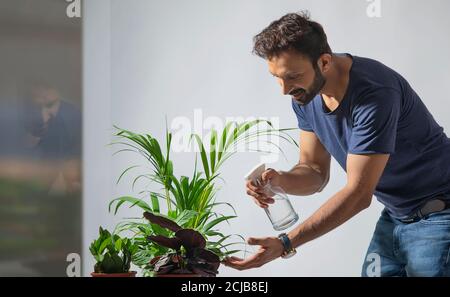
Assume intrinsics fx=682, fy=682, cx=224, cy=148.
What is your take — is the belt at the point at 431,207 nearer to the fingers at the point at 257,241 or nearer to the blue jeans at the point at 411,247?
the blue jeans at the point at 411,247

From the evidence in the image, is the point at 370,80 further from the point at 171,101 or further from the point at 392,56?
the point at 171,101

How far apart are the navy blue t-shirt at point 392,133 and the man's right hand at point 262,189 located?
0.72 feet

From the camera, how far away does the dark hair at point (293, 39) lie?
1841 mm

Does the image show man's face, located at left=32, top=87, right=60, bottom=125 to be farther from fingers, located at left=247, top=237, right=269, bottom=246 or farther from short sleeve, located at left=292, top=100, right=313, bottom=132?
fingers, located at left=247, top=237, right=269, bottom=246

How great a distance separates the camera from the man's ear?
186cm

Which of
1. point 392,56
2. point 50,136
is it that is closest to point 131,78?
point 50,136

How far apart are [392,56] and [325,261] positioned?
0.99 meters

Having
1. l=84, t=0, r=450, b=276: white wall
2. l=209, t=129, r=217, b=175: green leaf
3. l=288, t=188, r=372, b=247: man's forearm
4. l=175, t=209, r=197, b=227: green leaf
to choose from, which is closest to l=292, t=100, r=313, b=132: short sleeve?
l=288, t=188, r=372, b=247: man's forearm

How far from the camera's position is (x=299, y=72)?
187cm

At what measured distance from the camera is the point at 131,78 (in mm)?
3266

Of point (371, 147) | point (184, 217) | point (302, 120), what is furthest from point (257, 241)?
point (184, 217)

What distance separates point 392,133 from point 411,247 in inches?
13.1

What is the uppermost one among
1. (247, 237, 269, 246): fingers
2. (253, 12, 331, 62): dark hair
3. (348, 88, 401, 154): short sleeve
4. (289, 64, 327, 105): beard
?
(253, 12, 331, 62): dark hair

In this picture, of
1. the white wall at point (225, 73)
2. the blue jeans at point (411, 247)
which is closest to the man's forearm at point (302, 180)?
the blue jeans at point (411, 247)
